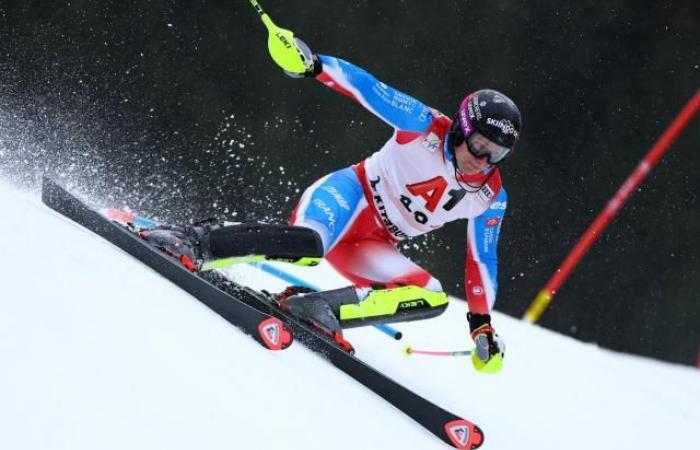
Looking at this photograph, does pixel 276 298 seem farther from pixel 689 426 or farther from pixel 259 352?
pixel 689 426

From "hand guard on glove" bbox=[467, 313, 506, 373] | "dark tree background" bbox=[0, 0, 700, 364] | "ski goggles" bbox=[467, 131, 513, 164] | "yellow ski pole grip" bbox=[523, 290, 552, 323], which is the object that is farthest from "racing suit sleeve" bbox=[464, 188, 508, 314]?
"yellow ski pole grip" bbox=[523, 290, 552, 323]

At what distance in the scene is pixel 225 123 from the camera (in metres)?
6.73

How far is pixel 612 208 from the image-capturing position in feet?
24.5

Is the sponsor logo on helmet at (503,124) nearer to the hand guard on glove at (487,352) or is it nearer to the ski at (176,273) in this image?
the hand guard on glove at (487,352)

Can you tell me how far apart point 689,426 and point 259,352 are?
10.2ft

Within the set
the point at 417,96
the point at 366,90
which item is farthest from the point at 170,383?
the point at 417,96

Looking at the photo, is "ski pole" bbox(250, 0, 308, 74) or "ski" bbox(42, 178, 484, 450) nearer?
"ski" bbox(42, 178, 484, 450)

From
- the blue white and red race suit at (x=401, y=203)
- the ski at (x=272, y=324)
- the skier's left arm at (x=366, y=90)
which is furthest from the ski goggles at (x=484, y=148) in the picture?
the ski at (x=272, y=324)

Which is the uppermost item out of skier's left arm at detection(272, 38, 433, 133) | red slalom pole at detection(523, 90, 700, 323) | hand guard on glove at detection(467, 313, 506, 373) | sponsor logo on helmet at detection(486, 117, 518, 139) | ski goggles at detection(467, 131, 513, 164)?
red slalom pole at detection(523, 90, 700, 323)

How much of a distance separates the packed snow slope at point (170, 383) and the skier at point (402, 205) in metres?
0.35

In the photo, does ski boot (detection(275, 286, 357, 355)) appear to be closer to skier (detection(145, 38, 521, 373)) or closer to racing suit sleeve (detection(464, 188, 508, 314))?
skier (detection(145, 38, 521, 373))

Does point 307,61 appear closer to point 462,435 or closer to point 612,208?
point 462,435

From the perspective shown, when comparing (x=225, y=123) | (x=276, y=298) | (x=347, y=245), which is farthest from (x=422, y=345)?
(x=225, y=123)

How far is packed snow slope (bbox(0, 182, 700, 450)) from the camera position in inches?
77.9
